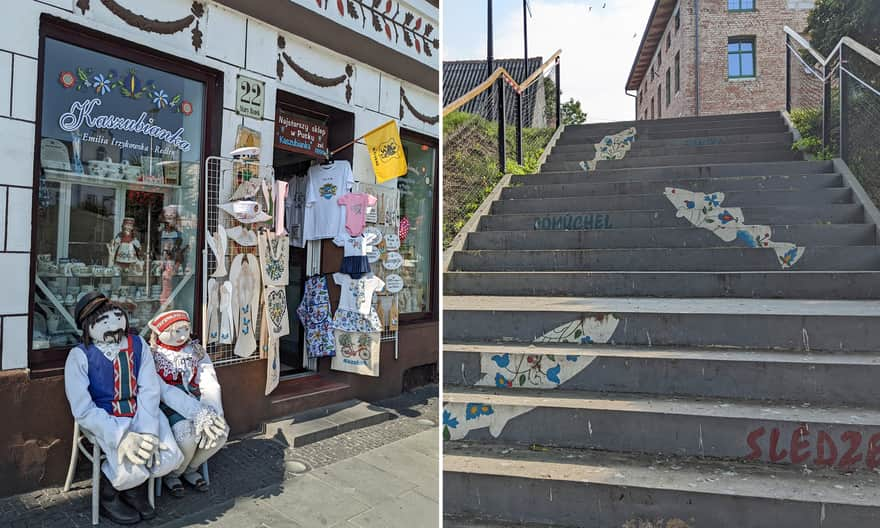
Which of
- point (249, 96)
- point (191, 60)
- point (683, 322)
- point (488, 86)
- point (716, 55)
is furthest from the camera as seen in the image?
point (716, 55)

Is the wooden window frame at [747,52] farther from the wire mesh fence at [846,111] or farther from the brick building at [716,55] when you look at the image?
the wire mesh fence at [846,111]

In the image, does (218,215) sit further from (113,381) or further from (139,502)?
(139,502)

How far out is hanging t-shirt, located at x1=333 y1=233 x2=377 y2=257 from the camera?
16.4 ft

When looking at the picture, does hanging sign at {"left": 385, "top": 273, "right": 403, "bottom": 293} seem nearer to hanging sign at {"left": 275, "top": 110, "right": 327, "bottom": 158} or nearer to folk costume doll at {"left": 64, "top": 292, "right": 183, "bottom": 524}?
hanging sign at {"left": 275, "top": 110, "right": 327, "bottom": 158}

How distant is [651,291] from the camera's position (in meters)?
3.32

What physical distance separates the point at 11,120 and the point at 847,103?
234 inches

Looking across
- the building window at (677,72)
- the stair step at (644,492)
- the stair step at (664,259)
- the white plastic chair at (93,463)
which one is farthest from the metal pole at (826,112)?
the building window at (677,72)

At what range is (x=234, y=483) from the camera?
3.59 m

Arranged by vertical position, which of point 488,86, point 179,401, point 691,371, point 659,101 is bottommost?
point 179,401

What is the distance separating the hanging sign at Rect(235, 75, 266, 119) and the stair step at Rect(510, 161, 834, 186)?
7.04 feet

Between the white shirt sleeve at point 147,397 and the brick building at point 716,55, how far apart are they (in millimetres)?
5663

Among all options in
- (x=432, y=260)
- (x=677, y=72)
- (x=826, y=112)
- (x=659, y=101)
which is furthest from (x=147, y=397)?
(x=659, y=101)

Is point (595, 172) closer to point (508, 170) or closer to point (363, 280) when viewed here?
point (508, 170)

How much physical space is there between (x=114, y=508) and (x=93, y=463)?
0.82 feet
